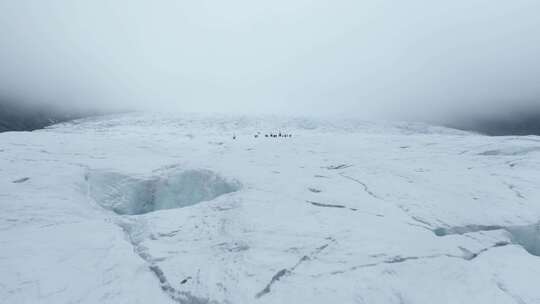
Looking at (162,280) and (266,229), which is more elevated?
(266,229)

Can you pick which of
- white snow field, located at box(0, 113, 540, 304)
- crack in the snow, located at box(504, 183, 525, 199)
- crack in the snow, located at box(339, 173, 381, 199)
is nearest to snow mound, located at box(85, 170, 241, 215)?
white snow field, located at box(0, 113, 540, 304)

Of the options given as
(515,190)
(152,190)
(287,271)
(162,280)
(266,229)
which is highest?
(515,190)

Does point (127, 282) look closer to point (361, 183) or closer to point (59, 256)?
point (59, 256)

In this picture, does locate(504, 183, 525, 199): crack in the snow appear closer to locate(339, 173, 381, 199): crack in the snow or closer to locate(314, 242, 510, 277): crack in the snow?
locate(314, 242, 510, 277): crack in the snow

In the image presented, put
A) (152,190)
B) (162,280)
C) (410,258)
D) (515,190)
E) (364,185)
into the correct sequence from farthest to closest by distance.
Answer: (152,190)
(515,190)
(364,185)
(410,258)
(162,280)

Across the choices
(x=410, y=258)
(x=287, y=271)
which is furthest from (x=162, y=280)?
(x=410, y=258)

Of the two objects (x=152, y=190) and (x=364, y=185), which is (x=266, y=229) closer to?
(x=364, y=185)

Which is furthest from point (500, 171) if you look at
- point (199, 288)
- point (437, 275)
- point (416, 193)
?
point (199, 288)
